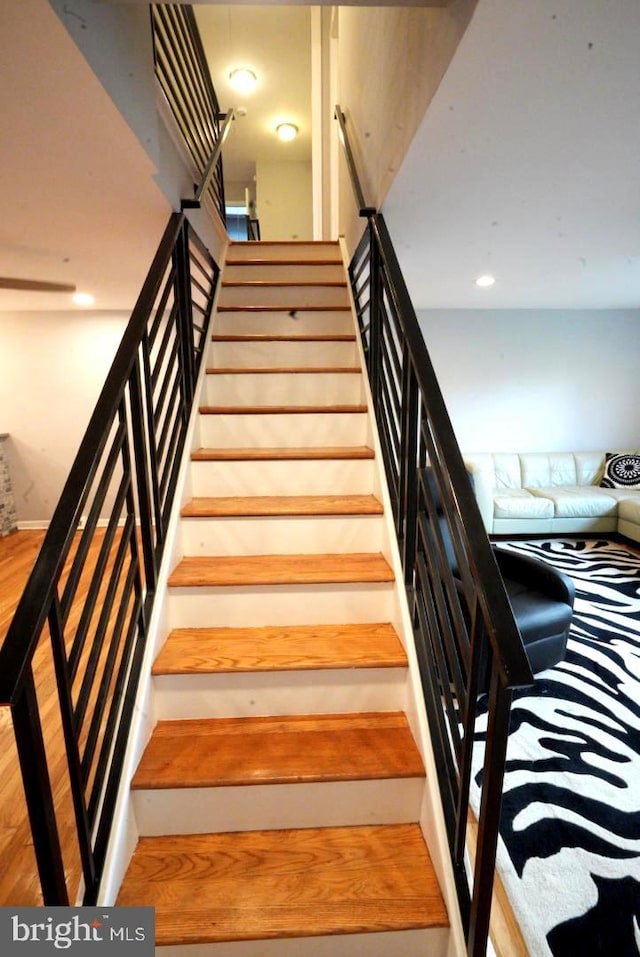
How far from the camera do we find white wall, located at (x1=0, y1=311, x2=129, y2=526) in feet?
13.9

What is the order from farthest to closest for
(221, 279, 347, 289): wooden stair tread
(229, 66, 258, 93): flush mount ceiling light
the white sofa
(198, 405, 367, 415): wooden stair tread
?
(229, 66, 258, 93): flush mount ceiling light, the white sofa, (221, 279, 347, 289): wooden stair tread, (198, 405, 367, 415): wooden stair tread

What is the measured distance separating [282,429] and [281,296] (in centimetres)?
125

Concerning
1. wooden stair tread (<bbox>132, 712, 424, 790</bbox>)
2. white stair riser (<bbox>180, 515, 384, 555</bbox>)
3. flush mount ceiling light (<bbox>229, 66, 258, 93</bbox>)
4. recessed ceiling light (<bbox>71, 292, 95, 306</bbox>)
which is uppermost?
flush mount ceiling light (<bbox>229, 66, 258, 93</bbox>)

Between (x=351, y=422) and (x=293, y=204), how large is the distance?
5814 mm

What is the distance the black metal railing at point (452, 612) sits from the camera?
810mm

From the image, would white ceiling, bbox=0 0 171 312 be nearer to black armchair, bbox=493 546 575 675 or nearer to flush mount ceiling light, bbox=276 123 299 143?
black armchair, bbox=493 546 575 675

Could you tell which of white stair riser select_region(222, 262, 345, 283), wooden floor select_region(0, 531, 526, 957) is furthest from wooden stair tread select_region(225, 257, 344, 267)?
wooden floor select_region(0, 531, 526, 957)

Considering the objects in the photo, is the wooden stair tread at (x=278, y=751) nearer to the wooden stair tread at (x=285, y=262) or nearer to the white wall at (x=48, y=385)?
the wooden stair tread at (x=285, y=262)

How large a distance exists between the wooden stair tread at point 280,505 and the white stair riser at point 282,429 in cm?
35

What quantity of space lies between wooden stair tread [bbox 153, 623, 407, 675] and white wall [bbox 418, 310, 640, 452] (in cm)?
387

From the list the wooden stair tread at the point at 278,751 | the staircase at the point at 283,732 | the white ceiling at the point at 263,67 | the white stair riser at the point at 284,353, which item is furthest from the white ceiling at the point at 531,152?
the white ceiling at the point at 263,67

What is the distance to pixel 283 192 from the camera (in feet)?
21.4

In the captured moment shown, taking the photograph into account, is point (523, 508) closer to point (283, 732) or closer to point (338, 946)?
point (283, 732)

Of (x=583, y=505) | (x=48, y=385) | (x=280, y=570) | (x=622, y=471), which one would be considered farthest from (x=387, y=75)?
(x=622, y=471)
